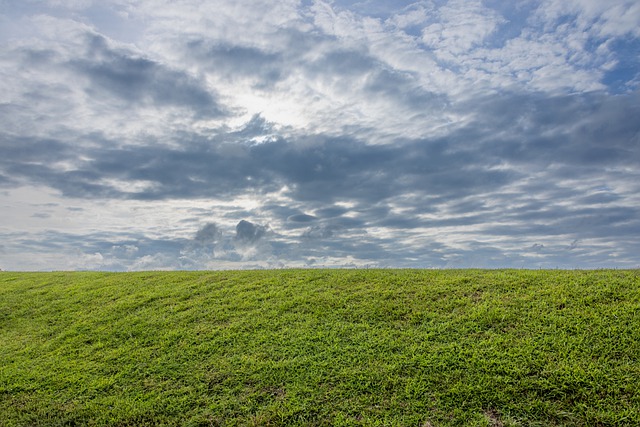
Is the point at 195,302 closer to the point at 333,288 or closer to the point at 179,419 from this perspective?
the point at 333,288

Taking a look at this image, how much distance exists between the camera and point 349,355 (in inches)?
379

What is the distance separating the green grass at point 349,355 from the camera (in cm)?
795

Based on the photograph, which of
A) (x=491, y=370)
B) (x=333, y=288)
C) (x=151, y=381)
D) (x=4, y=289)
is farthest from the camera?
(x=4, y=289)

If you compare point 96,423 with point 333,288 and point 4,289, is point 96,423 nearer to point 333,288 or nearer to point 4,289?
point 333,288

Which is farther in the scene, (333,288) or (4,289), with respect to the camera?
(4,289)

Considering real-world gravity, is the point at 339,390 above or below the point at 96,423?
above

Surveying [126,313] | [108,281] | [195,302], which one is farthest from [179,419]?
[108,281]

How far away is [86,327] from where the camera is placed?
44.9 feet

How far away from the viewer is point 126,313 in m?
14.3

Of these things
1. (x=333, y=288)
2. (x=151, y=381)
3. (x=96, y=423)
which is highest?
(x=333, y=288)

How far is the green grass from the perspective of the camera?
7953 millimetres

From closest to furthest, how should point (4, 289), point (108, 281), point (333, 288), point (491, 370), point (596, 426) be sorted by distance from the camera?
point (596, 426), point (491, 370), point (333, 288), point (108, 281), point (4, 289)

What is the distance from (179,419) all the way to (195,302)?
5894 millimetres

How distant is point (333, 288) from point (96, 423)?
719 cm
